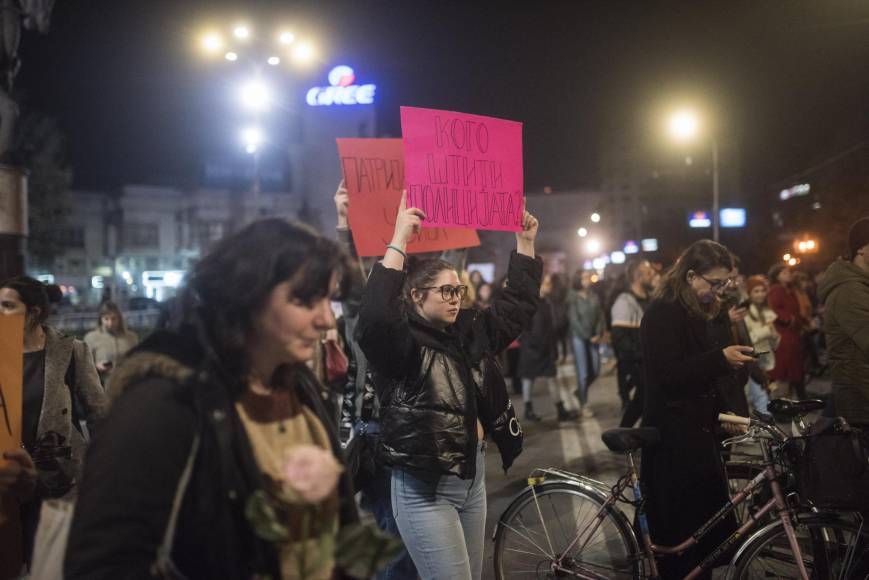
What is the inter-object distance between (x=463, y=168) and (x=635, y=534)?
2.42m

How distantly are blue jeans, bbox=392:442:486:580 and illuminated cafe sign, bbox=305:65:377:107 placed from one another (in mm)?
48520

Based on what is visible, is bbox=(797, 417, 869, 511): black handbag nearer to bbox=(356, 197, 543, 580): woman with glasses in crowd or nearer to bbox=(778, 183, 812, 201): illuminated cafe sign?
bbox=(356, 197, 543, 580): woman with glasses in crowd

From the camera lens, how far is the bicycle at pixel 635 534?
3.47 meters

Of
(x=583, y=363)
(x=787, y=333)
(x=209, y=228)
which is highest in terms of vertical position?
(x=209, y=228)

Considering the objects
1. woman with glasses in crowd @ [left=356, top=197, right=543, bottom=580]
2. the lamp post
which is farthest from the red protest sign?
the lamp post

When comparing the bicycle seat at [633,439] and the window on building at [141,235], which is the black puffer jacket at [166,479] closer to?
the bicycle seat at [633,439]

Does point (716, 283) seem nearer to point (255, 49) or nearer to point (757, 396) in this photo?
point (757, 396)

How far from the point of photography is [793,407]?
12.0ft

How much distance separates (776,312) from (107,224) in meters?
48.1

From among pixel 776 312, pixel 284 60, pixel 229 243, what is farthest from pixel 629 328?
pixel 284 60

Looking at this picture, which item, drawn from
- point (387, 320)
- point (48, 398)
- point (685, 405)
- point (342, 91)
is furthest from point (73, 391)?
point (342, 91)

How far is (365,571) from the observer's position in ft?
5.06

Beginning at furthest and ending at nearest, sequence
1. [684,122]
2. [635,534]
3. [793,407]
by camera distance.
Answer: [684,122], [635,534], [793,407]

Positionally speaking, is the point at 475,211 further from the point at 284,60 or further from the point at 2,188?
the point at 284,60
